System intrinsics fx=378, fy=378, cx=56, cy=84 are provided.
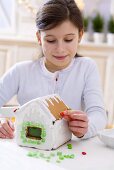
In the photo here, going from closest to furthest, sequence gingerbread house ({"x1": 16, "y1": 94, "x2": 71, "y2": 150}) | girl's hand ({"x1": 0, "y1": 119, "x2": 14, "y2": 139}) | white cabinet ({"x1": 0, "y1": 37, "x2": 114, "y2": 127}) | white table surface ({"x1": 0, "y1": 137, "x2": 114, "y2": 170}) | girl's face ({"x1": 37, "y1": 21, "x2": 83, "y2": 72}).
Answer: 1. white table surface ({"x1": 0, "y1": 137, "x2": 114, "y2": 170})
2. gingerbread house ({"x1": 16, "y1": 94, "x2": 71, "y2": 150})
3. girl's hand ({"x1": 0, "y1": 119, "x2": 14, "y2": 139})
4. girl's face ({"x1": 37, "y1": 21, "x2": 83, "y2": 72})
5. white cabinet ({"x1": 0, "y1": 37, "x2": 114, "y2": 127})

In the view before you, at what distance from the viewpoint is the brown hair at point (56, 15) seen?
1.48 meters

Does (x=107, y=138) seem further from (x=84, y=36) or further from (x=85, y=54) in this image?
(x=84, y=36)

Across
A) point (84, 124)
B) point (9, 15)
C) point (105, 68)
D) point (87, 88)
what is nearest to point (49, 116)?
point (84, 124)

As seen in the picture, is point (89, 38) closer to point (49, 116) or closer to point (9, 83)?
point (9, 83)

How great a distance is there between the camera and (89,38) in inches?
160

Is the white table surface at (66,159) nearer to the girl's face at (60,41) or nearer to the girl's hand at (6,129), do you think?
the girl's hand at (6,129)

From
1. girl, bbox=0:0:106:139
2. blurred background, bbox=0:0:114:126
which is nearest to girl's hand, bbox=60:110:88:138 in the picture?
girl, bbox=0:0:106:139

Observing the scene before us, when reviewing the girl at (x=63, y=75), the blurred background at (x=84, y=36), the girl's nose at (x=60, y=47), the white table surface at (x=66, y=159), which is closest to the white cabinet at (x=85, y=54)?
the blurred background at (x=84, y=36)

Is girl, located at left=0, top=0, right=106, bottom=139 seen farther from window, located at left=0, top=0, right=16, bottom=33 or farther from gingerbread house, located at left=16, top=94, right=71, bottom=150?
window, located at left=0, top=0, right=16, bottom=33

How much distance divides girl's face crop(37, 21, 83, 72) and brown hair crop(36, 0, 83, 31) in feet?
0.07

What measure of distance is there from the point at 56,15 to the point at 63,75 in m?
0.34

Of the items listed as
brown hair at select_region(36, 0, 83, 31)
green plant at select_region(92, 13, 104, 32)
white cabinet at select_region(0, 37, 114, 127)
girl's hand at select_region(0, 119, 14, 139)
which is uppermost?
brown hair at select_region(36, 0, 83, 31)

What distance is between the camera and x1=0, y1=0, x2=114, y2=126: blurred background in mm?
3895

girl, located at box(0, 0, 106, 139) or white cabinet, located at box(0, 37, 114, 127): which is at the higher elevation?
girl, located at box(0, 0, 106, 139)
